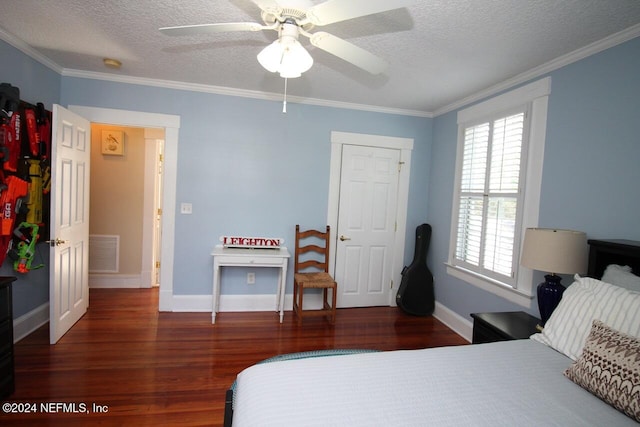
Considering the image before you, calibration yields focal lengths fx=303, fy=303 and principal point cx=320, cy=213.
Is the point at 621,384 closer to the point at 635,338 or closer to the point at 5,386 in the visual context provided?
the point at 635,338

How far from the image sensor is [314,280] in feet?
10.6

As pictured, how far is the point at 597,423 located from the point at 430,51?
224cm

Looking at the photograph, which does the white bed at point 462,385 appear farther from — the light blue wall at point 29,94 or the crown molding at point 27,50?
the crown molding at point 27,50

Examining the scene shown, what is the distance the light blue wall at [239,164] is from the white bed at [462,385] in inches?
90.7

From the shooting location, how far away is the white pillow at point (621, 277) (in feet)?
4.95

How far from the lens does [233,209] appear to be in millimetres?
3422

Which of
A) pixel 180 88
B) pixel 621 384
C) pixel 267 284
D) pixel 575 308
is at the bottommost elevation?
pixel 267 284

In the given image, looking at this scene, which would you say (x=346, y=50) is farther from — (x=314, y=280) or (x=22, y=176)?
(x=22, y=176)

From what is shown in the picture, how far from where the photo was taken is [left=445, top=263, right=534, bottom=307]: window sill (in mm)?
2455

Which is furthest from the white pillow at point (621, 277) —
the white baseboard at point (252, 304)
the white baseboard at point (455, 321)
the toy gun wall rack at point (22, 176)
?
the toy gun wall rack at point (22, 176)

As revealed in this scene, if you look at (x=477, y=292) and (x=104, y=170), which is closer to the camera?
(x=477, y=292)

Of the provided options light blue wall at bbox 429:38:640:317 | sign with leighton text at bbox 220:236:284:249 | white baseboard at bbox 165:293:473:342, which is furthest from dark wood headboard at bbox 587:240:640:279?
sign with leighton text at bbox 220:236:284:249

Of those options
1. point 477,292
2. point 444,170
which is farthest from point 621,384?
point 444,170

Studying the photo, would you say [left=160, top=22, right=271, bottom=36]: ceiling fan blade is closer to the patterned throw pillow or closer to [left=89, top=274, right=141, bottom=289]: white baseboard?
the patterned throw pillow
